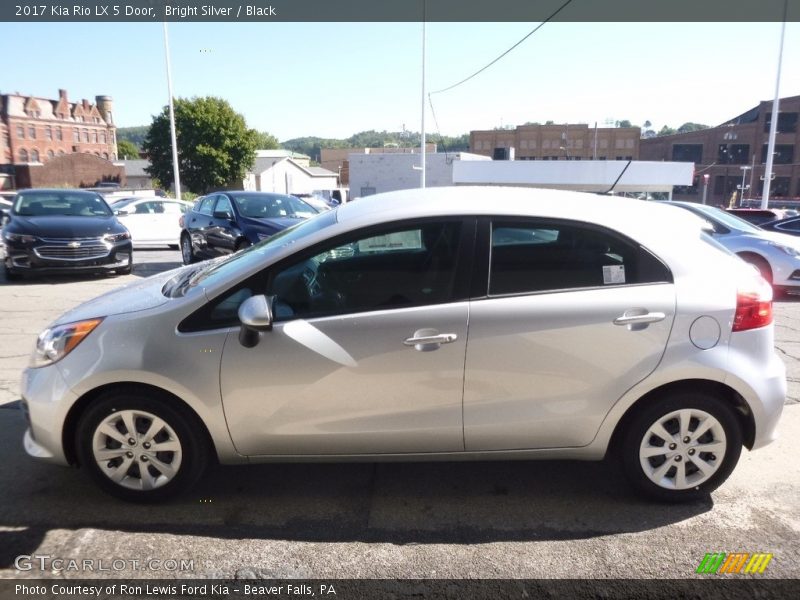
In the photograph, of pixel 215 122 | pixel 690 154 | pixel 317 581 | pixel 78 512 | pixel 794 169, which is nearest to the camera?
pixel 317 581

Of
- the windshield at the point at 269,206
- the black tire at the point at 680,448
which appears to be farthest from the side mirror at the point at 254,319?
the windshield at the point at 269,206

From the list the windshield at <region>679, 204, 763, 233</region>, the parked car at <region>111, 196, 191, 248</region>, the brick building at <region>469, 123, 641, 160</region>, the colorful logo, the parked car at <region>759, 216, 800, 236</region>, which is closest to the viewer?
the colorful logo

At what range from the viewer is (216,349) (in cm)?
315

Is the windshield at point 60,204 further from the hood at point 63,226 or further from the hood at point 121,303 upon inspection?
the hood at point 121,303

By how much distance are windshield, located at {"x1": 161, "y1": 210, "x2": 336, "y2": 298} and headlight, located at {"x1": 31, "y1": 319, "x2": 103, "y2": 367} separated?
0.46 meters

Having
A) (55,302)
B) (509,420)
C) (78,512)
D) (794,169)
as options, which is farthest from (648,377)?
(794,169)

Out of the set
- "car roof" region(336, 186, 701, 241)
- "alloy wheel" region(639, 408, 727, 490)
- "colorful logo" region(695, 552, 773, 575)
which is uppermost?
"car roof" region(336, 186, 701, 241)

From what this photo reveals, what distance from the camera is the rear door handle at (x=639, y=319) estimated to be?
10.4ft

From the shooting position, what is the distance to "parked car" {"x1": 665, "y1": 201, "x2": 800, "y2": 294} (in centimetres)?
940

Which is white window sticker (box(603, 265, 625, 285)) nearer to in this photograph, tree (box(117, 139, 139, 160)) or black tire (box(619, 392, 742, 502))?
black tire (box(619, 392, 742, 502))

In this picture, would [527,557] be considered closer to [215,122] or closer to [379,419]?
[379,419]

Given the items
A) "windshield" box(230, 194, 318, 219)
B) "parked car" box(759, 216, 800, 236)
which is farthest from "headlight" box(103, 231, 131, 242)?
"parked car" box(759, 216, 800, 236)

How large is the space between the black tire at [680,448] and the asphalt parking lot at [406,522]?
0.12 meters

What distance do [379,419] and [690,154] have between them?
86441mm
